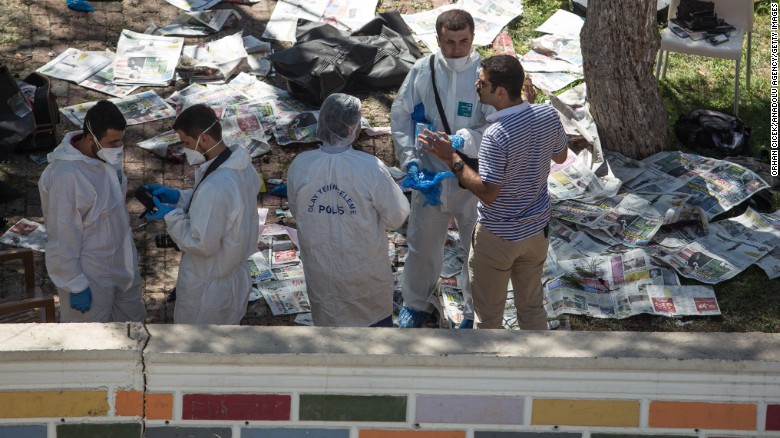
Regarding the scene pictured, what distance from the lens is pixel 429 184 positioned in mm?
4914

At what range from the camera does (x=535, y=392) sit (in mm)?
2553

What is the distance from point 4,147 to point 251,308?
2.34 meters

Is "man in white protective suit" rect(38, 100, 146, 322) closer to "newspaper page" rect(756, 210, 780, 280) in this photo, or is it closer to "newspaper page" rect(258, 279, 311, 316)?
"newspaper page" rect(258, 279, 311, 316)

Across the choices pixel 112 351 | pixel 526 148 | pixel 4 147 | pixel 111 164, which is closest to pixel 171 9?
pixel 4 147

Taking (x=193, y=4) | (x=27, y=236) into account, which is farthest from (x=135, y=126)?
(x=193, y=4)

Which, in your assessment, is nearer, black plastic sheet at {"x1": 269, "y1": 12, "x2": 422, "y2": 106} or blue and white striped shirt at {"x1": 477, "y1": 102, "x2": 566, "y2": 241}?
blue and white striped shirt at {"x1": 477, "y1": 102, "x2": 566, "y2": 241}

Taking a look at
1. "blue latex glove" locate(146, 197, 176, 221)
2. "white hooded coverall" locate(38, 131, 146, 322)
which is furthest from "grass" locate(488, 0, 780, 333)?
"white hooded coverall" locate(38, 131, 146, 322)

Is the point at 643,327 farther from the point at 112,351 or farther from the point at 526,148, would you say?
the point at 112,351

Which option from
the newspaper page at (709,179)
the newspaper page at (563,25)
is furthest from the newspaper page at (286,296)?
the newspaper page at (563,25)

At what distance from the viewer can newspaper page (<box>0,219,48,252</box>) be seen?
6.02 metres

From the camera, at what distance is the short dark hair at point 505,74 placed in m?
4.22

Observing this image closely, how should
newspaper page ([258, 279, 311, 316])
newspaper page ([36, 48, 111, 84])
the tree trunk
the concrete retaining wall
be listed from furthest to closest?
newspaper page ([36, 48, 111, 84])
the tree trunk
newspaper page ([258, 279, 311, 316])
the concrete retaining wall

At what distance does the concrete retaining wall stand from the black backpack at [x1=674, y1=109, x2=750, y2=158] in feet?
16.4

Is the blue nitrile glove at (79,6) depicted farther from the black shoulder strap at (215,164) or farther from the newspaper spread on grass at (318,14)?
the black shoulder strap at (215,164)
